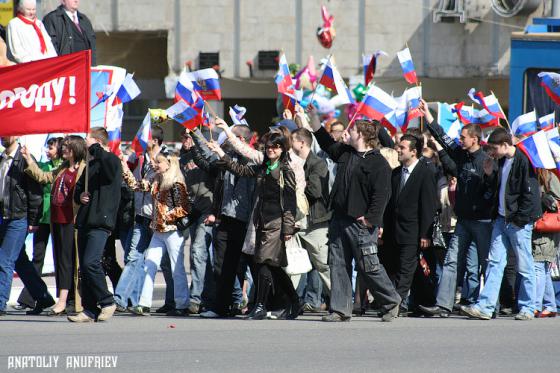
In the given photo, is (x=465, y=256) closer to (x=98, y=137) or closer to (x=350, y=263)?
(x=350, y=263)

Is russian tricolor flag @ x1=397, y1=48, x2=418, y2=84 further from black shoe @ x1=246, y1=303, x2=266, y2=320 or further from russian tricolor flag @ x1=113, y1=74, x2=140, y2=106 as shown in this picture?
black shoe @ x1=246, y1=303, x2=266, y2=320

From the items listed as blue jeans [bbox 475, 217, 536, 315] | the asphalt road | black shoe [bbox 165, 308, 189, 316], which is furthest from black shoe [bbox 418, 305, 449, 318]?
black shoe [bbox 165, 308, 189, 316]

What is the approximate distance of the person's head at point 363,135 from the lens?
1082cm

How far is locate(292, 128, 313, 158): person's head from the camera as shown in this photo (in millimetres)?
11463

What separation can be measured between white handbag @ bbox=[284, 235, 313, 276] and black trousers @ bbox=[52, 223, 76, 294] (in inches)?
87.3

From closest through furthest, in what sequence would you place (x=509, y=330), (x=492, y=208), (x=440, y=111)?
(x=509, y=330) → (x=492, y=208) → (x=440, y=111)

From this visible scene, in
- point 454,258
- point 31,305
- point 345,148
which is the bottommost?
point 31,305

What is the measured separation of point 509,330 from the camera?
10320 millimetres

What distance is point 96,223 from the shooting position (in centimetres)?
1052

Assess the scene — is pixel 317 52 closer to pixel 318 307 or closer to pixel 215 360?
pixel 318 307

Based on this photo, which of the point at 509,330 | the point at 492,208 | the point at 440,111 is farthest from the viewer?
the point at 440,111

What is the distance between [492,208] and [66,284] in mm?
4357

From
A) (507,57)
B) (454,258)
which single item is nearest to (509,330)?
(454,258)

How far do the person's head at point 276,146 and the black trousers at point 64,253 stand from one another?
215cm
